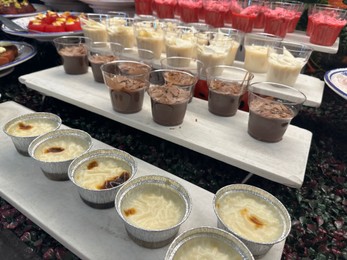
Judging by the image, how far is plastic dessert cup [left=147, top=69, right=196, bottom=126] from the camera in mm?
1293

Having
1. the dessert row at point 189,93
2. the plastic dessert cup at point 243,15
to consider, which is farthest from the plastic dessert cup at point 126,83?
the plastic dessert cup at point 243,15

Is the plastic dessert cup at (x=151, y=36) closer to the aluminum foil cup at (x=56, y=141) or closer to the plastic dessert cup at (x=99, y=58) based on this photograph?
the plastic dessert cup at (x=99, y=58)

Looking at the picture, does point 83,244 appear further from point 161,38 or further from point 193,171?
point 161,38

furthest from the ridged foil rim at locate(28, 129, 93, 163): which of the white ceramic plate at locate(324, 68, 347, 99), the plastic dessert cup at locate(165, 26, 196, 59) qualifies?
the white ceramic plate at locate(324, 68, 347, 99)

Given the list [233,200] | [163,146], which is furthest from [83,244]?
[163,146]

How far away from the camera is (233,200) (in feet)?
3.17

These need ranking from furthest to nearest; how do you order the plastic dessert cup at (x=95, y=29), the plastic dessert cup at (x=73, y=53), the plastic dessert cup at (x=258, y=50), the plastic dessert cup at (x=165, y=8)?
the plastic dessert cup at (x=165, y=8) < the plastic dessert cup at (x=95, y=29) < the plastic dessert cup at (x=73, y=53) < the plastic dessert cup at (x=258, y=50)

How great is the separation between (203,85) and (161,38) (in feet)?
1.35

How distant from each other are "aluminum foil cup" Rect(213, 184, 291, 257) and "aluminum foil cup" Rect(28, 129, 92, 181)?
Result: 0.56 metres

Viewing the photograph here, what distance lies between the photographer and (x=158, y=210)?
0.93m

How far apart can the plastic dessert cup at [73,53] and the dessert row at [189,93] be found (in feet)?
0.55

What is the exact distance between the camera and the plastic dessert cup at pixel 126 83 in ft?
4.46

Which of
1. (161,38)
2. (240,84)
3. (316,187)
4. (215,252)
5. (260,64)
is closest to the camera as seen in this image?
(215,252)

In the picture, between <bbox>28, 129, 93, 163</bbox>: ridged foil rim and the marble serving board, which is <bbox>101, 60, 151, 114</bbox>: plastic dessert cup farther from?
<bbox>28, 129, 93, 163</bbox>: ridged foil rim
